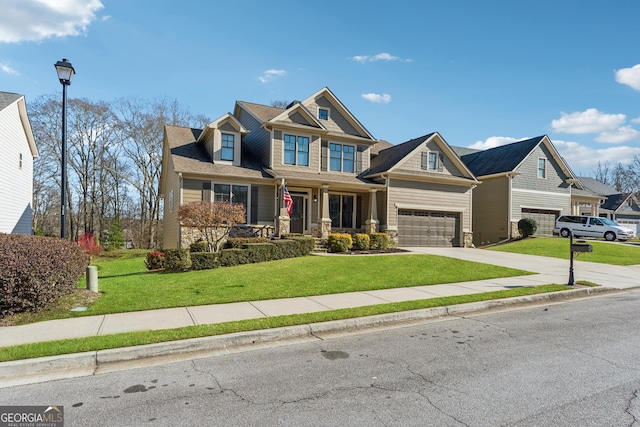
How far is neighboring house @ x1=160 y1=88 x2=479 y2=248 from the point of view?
722 inches

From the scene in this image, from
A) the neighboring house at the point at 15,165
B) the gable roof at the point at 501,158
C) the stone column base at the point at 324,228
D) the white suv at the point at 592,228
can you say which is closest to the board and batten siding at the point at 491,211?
the gable roof at the point at 501,158

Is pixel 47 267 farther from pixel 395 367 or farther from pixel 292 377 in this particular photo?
pixel 395 367

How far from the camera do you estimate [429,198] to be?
22.0 metres

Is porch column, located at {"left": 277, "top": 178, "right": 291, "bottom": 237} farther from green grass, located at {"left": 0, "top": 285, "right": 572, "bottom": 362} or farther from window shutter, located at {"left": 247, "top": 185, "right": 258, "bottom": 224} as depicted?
green grass, located at {"left": 0, "top": 285, "right": 572, "bottom": 362}

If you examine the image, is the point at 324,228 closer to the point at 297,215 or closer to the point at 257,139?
the point at 297,215

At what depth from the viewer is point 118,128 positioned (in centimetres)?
3619

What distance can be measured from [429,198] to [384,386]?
19.1m

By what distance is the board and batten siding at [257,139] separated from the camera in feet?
65.3

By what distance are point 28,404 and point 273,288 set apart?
564cm

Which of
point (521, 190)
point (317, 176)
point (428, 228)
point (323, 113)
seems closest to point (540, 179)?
point (521, 190)

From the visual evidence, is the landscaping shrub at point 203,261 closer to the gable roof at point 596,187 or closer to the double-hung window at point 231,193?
the double-hung window at point 231,193

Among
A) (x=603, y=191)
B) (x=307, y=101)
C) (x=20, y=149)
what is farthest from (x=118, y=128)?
(x=603, y=191)

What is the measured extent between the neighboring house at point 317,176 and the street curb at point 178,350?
11.7 meters

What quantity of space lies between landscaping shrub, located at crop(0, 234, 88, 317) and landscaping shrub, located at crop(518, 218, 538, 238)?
25485 millimetres
